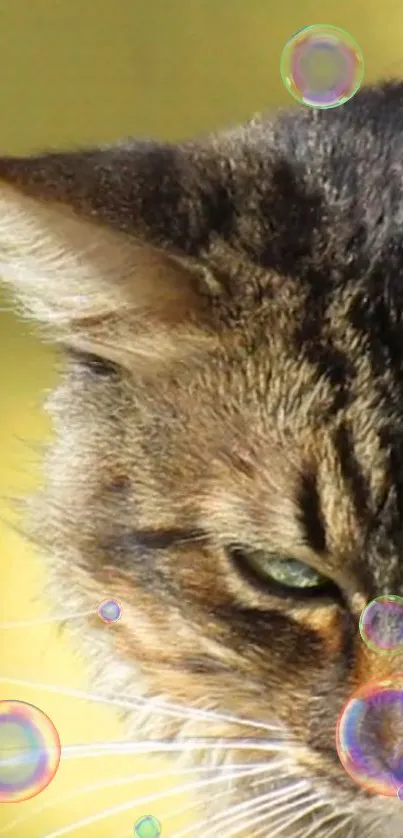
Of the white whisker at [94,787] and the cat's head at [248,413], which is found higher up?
the cat's head at [248,413]

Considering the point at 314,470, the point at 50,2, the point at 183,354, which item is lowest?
the point at 314,470

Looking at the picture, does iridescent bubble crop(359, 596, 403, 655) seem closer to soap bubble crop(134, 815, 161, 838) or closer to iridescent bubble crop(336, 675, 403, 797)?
iridescent bubble crop(336, 675, 403, 797)

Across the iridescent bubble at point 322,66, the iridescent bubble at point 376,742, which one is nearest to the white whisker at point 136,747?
the iridescent bubble at point 376,742

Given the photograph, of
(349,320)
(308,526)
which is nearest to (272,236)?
(349,320)

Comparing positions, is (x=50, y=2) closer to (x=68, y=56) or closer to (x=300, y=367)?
(x=68, y=56)

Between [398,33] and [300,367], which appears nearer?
[300,367]

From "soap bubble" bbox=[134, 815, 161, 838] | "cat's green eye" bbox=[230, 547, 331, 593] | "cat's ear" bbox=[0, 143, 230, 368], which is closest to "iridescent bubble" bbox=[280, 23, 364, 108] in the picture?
"cat's ear" bbox=[0, 143, 230, 368]

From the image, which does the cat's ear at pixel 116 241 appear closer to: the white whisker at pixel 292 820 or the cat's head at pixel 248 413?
the cat's head at pixel 248 413

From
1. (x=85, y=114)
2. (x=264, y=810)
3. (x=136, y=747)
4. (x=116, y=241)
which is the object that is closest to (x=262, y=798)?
(x=264, y=810)
